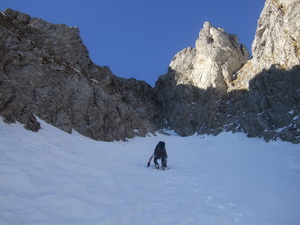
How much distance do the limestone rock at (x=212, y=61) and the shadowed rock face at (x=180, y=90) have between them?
0.99 feet

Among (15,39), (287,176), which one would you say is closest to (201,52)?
(15,39)

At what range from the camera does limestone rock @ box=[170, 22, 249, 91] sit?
61.9 m

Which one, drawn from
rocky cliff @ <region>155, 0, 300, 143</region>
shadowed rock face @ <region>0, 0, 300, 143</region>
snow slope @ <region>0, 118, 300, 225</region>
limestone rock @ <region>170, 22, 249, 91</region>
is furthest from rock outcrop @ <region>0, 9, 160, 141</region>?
limestone rock @ <region>170, 22, 249, 91</region>

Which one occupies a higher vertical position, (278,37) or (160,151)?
(278,37)

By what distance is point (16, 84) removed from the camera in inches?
902

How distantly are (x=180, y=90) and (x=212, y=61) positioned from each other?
12.9 metres

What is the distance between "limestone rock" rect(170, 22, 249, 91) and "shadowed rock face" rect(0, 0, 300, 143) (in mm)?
302

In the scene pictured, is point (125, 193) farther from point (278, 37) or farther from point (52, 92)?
point (278, 37)

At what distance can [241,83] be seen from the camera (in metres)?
53.5

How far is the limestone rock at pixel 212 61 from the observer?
203ft

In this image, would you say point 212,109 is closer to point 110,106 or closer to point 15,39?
point 110,106

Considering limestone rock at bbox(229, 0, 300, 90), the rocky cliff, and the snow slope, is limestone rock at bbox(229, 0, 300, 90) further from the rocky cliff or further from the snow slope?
the snow slope

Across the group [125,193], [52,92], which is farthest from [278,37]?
[125,193]

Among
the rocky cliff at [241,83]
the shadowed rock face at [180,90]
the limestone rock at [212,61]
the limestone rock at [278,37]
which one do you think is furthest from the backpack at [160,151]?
the limestone rock at [212,61]
